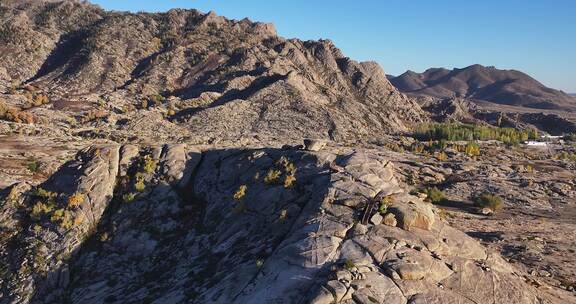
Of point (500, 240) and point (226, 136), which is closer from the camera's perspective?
point (500, 240)

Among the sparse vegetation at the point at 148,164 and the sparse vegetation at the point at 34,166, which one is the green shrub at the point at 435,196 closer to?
the sparse vegetation at the point at 148,164

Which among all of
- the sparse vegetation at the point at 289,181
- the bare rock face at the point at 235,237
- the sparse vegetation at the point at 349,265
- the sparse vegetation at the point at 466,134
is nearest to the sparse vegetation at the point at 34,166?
the bare rock face at the point at 235,237

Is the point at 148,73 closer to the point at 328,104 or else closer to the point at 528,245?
the point at 328,104

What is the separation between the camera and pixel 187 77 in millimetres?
95250

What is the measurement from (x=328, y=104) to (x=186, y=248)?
6559cm

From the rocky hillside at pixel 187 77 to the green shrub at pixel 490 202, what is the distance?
36.1m

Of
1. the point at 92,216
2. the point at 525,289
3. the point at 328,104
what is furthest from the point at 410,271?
the point at 328,104

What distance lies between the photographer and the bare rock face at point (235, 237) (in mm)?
20875

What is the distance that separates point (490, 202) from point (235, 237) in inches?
1124

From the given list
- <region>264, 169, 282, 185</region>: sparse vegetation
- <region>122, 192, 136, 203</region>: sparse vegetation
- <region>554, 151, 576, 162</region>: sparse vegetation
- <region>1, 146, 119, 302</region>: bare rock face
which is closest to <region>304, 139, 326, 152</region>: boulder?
<region>264, 169, 282, 185</region>: sparse vegetation

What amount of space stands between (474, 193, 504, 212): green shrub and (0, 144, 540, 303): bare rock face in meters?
17.6

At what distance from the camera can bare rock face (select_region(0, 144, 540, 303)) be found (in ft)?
68.5

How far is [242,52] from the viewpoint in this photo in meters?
102

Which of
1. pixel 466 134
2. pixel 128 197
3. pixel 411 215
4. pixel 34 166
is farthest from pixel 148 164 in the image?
pixel 466 134
